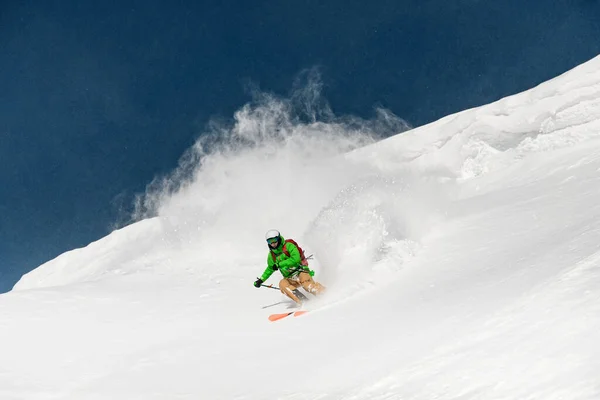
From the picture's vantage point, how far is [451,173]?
17672 mm

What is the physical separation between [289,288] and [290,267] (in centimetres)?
46

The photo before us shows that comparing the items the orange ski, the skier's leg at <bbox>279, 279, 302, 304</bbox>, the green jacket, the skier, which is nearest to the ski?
the orange ski

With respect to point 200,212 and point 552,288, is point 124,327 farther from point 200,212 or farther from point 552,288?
point 200,212

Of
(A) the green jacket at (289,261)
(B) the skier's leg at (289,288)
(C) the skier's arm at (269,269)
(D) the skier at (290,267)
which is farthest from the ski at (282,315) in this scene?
(C) the skier's arm at (269,269)

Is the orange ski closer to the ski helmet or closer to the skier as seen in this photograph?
the skier

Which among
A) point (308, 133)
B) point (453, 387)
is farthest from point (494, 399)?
point (308, 133)

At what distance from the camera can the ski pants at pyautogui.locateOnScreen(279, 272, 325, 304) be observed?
425 inches

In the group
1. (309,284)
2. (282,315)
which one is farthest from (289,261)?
(282,315)

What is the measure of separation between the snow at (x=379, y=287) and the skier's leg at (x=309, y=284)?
0.30 m

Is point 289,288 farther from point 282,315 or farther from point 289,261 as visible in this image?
point 282,315

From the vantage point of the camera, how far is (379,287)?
10023 mm

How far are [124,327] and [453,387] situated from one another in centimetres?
722

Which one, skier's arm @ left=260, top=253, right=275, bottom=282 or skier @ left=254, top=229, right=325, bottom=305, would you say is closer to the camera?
skier @ left=254, top=229, right=325, bottom=305

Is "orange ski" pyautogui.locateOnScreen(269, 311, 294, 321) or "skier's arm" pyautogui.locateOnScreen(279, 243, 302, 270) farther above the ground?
"skier's arm" pyautogui.locateOnScreen(279, 243, 302, 270)
